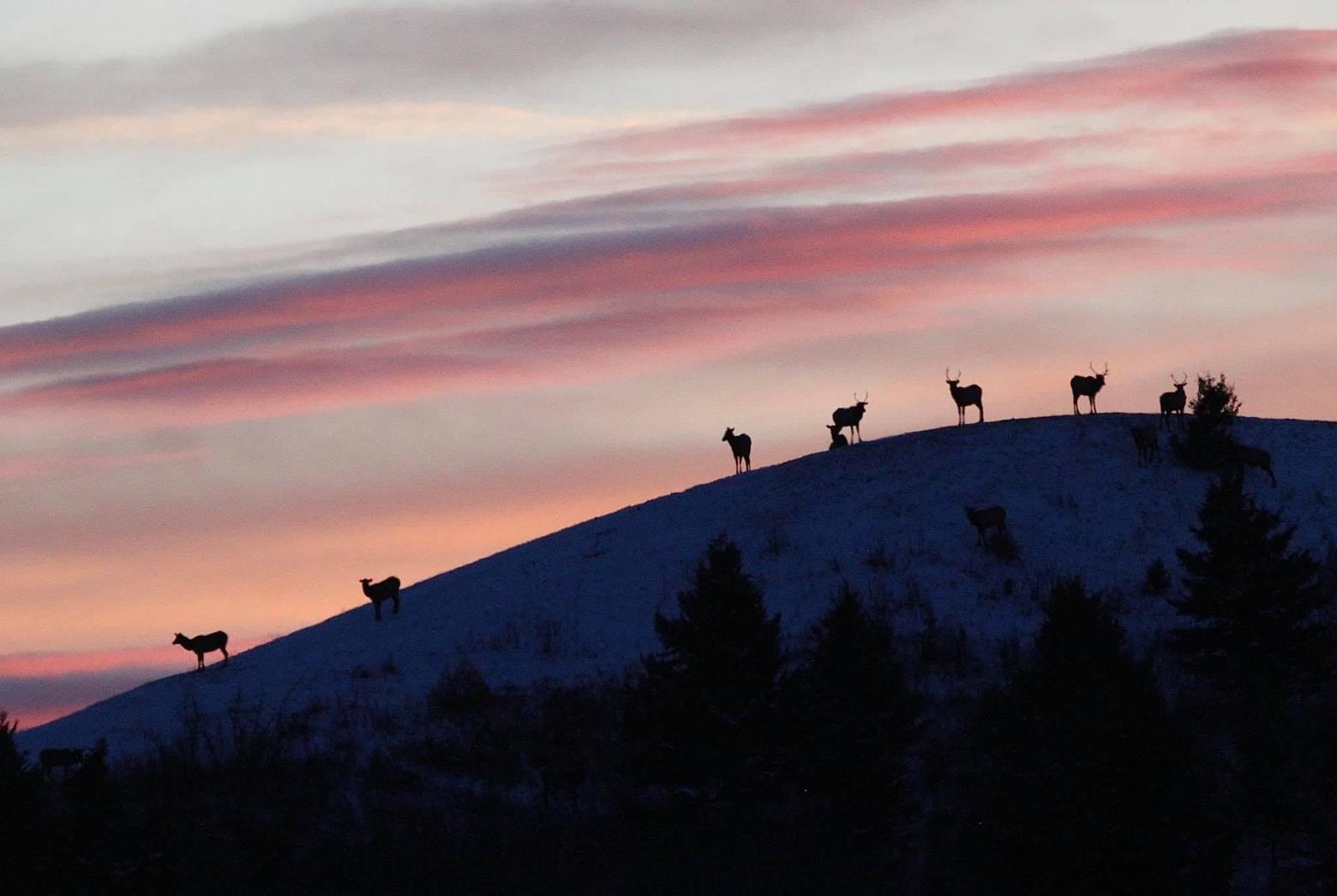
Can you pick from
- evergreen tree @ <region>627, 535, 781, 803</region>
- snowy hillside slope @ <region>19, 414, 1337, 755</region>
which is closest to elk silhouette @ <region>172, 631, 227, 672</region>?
snowy hillside slope @ <region>19, 414, 1337, 755</region>

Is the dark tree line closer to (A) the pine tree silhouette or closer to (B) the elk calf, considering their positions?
(A) the pine tree silhouette

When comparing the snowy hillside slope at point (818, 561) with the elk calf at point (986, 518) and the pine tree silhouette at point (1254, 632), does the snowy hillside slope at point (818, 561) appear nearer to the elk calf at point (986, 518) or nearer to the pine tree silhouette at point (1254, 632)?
the elk calf at point (986, 518)

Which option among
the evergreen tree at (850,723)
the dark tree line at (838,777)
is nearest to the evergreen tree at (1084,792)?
the dark tree line at (838,777)

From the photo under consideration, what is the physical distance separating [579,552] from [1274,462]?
22436 mm

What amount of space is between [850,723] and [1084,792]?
643cm

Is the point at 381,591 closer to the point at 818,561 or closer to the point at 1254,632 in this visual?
the point at 818,561

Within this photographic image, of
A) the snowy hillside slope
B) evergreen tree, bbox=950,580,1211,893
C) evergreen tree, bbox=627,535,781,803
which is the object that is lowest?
evergreen tree, bbox=950,580,1211,893

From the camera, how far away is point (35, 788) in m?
35.1

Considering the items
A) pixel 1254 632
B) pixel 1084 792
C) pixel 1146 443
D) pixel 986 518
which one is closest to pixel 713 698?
pixel 1084 792

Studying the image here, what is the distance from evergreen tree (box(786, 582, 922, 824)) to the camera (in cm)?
4206

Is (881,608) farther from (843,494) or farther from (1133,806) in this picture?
(1133,806)

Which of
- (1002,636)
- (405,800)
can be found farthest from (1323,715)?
(405,800)

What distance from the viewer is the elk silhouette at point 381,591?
2325 inches

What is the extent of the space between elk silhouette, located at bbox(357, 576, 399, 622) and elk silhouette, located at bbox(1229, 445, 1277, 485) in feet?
86.6
